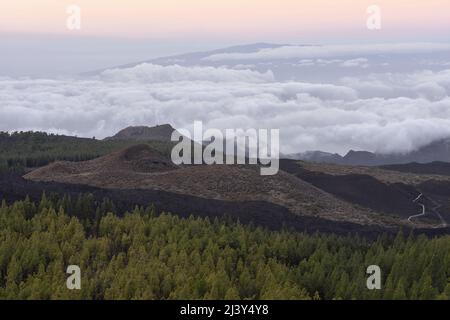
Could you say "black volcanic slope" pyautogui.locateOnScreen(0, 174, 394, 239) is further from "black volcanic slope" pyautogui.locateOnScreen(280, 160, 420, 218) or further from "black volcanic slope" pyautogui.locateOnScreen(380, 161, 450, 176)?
"black volcanic slope" pyautogui.locateOnScreen(380, 161, 450, 176)

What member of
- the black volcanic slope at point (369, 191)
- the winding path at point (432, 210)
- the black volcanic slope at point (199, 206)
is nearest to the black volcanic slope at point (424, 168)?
the black volcanic slope at point (369, 191)

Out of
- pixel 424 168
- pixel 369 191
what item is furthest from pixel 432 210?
pixel 424 168

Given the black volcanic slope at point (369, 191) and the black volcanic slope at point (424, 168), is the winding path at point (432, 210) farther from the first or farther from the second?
the black volcanic slope at point (424, 168)

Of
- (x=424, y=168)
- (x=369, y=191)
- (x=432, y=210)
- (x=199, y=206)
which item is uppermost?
(x=199, y=206)

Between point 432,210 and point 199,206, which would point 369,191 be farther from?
point 199,206

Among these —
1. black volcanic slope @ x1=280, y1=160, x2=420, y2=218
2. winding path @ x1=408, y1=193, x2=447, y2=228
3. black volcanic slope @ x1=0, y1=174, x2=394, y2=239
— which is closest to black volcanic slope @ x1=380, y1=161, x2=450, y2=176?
black volcanic slope @ x1=280, y1=160, x2=420, y2=218

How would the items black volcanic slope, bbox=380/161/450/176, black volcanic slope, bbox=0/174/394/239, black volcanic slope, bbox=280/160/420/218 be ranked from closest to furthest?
black volcanic slope, bbox=0/174/394/239
black volcanic slope, bbox=280/160/420/218
black volcanic slope, bbox=380/161/450/176

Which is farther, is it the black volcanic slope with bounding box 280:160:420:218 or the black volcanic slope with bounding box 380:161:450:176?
the black volcanic slope with bounding box 380:161:450:176

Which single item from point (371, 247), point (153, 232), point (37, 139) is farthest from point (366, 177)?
point (37, 139)

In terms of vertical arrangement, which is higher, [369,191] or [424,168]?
[369,191]

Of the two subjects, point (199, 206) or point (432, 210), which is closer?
point (199, 206)

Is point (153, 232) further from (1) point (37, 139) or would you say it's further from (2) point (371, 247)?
(1) point (37, 139)

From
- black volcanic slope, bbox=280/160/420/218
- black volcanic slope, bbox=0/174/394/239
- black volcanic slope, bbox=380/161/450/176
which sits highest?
black volcanic slope, bbox=0/174/394/239
